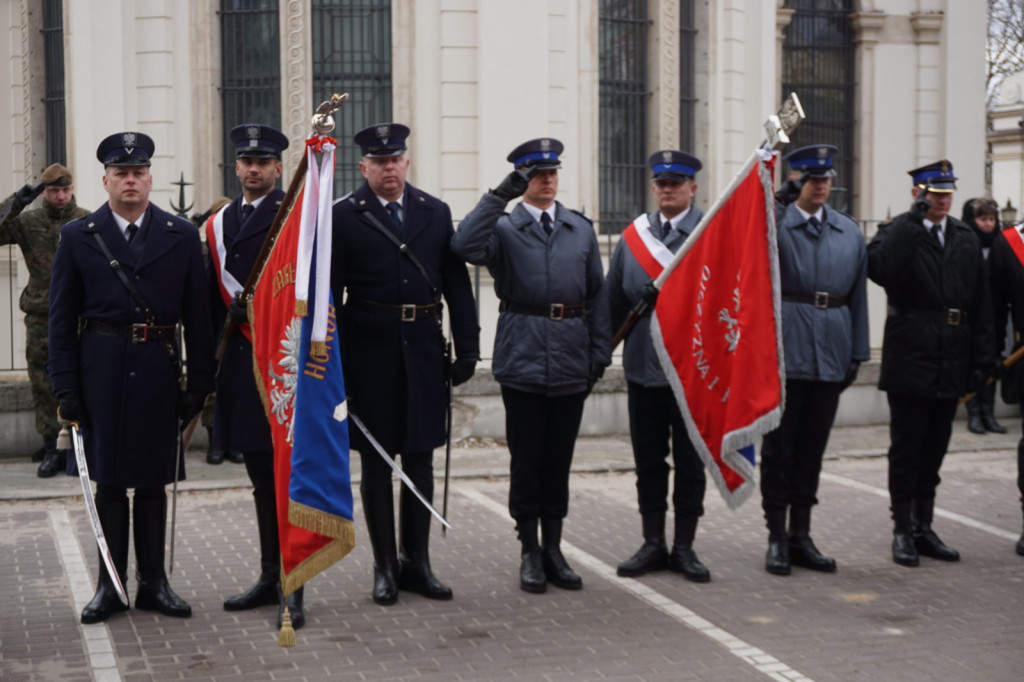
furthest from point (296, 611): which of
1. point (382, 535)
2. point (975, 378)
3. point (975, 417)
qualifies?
point (975, 417)

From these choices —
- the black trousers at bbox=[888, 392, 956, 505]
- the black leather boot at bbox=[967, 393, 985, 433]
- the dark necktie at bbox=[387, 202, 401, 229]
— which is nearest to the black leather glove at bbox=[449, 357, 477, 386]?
the dark necktie at bbox=[387, 202, 401, 229]

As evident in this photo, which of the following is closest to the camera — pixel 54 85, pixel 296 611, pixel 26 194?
pixel 296 611

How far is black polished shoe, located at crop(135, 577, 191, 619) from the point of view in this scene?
254 inches

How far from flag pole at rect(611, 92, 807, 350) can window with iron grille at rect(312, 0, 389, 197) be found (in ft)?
21.1

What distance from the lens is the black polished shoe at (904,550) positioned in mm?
7598

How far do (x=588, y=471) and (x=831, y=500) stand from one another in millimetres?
1734

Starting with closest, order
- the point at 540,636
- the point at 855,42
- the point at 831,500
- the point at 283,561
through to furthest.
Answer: the point at 283,561 → the point at 540,636 → the point at 831,500 → the point at 855,42

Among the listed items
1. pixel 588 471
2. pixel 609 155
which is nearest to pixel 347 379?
pixel 588 471

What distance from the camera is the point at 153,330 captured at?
643cm

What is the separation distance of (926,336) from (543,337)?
2153 millimetres

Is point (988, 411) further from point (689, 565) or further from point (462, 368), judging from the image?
point (462, 368)

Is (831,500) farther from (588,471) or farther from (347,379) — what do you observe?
(347,379)

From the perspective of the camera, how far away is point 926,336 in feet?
25.1

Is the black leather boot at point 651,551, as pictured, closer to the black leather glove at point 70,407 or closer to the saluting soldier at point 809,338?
the saluting soldier at point 809,338
